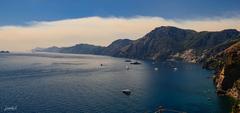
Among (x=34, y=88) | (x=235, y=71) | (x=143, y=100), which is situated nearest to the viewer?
(x=143, y=100)

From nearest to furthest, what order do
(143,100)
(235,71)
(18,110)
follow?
(18,110) → (143,100) → (235,71)

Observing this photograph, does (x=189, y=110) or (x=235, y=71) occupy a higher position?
(x=235, y=71)

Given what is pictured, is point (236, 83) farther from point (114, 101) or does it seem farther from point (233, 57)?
point (114, 101)

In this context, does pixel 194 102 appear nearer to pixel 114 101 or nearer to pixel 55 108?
pixel 114 101

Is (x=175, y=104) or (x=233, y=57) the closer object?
(x=175, y=104)

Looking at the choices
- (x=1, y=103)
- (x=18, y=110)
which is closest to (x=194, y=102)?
(x=18, y=110)

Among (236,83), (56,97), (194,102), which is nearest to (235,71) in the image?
(236,83)

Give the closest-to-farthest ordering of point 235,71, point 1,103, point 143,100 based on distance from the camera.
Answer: point 1,103 < point 143,100 < point 235,71

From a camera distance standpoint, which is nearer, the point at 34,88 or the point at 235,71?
the point at 235,71

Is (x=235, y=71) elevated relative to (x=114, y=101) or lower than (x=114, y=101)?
elevated
